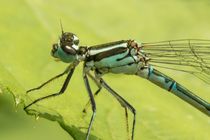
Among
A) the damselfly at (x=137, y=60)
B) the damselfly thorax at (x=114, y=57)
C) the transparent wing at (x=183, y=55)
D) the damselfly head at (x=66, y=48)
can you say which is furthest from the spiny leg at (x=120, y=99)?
the transparent wing at (x=183, y=55)

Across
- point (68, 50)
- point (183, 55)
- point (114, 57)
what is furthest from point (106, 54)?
point (183, 55)

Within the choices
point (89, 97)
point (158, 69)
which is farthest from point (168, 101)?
point (89, 97)

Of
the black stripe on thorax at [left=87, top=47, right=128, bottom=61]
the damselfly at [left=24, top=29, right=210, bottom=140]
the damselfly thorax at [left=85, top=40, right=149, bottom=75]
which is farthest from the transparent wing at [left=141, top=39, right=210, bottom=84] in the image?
the black stripe on thorax at [left=87, top=47, right=128, bottom=61]

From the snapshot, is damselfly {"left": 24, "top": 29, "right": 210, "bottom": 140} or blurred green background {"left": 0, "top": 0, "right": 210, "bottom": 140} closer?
blurred green background {"left": 0, "top": 0, "right": 210, "bottom": 140}

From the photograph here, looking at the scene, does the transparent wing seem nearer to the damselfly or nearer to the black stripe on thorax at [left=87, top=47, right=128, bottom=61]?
the damselfly

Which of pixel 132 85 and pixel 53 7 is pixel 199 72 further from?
pixel 53 7

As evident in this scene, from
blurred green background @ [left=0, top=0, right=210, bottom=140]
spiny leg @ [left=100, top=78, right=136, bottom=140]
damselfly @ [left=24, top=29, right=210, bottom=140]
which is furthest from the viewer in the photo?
damselfly @ [left=24, top=29, right=210, bottom=140]

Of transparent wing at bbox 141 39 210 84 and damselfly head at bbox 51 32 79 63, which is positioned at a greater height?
transparent wing at bbox 141 39 210 84
